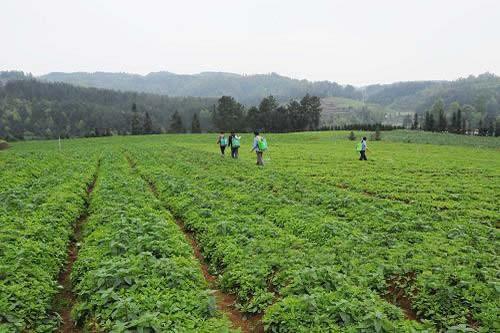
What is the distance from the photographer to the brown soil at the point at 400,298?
29.6ft

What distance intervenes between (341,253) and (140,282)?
5721 mm

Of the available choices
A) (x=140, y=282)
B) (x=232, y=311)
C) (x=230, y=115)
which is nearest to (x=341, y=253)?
(x=232, y=311)

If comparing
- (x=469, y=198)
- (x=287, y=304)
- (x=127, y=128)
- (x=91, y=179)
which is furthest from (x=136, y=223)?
(x=127, y=128)

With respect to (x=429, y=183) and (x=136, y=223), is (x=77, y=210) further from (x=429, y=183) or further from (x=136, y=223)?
(x=429, y=183)

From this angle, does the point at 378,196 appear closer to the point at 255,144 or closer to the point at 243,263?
the point at 255,144

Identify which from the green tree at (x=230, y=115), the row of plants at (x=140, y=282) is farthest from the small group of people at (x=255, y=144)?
the green tree at (x=230, y=115)

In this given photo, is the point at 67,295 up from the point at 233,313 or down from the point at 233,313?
up

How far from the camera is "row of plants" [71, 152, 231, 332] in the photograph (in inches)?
302

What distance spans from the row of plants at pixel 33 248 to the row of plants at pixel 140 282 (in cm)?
67

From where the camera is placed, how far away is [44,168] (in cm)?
3056

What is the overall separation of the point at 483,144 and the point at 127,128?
15197cm

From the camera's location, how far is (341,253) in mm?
11383

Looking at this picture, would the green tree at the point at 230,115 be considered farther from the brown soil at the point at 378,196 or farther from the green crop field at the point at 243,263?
the green crop field at the point at 243,263

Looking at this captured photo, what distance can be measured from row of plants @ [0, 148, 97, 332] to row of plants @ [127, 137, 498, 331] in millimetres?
4256
